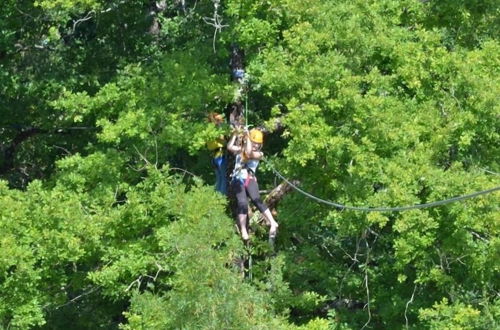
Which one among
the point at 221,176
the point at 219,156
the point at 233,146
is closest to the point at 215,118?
the point at 219,156

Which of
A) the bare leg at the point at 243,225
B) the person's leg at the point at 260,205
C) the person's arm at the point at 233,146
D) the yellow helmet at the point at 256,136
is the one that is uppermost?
the yellow helmet at the point at 256,136

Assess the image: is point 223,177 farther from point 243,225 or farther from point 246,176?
point 243,225

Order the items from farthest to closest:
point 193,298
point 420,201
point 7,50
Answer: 1. point 7,50
2. point 420,201
3. point 193,298

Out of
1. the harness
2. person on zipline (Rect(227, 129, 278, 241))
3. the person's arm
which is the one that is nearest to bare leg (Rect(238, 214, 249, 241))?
person on zipline (Rect(227, 129, 278, 241))

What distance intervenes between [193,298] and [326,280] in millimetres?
3911

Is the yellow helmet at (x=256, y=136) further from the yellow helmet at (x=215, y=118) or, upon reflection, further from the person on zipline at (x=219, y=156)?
the yellow helmet at (x=215, y=118)

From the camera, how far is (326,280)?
18.9 meters

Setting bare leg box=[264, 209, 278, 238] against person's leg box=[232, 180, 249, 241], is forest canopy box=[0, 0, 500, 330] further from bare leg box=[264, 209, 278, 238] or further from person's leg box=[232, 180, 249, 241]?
bare leg box=[264, 209, 278, 238]

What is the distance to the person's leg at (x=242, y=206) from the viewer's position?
18.3 meters

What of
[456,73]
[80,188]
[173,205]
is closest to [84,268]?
[80,188]

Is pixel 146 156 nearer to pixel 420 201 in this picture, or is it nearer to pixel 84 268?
pixel 84 268

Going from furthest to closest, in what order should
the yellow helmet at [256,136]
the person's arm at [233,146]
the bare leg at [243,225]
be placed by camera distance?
the bare leg at [243,225]
the person's arm at [233,146]
the yellow helmet at [256,136]

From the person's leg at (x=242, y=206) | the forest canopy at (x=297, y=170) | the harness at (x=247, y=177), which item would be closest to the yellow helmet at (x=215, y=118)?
the forest canopy at (x=297, y=170)

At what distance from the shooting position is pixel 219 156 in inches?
736
